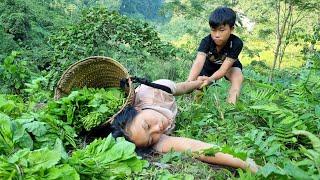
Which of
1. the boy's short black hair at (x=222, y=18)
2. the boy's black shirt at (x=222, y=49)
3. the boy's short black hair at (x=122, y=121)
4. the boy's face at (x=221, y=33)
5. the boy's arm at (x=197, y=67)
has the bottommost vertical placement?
the boy's short black hair at (x=122, y=121)

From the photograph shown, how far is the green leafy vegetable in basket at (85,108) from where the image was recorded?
10.4 ft

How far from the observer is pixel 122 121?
3.10m

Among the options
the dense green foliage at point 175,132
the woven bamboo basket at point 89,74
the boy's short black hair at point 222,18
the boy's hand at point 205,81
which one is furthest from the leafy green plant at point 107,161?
the boy's short black hair at point 222,18

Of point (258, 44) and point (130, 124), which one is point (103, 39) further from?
point (258, 44)

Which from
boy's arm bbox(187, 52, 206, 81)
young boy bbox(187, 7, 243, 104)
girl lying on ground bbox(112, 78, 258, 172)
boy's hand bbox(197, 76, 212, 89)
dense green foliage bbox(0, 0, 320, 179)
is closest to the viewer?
dense green foliage bbox(0, 0, 320, 179)

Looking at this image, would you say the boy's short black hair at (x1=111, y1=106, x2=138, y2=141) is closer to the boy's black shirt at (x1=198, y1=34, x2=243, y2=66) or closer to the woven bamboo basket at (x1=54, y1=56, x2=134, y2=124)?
the woven bamboo basket at (x1=54, y1=56, x2=134, y2=124)

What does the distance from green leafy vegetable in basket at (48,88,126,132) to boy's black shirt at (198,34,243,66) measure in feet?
4.68

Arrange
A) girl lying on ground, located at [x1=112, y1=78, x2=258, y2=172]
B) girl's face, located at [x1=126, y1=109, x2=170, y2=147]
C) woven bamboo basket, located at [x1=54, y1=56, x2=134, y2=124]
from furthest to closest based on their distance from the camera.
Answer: woven bamboo basket, located at [x1=54, y1=56, x2=134, y2=124] → girl's face, located at [x1=126, y1=109, x2=170, y2=147] → girl lying on ground, located at [x1=112, y1=78, x2=258, y2=172]

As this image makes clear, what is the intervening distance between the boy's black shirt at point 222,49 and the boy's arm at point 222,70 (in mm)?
59

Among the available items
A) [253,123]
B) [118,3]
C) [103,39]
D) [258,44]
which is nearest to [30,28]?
[103,39]

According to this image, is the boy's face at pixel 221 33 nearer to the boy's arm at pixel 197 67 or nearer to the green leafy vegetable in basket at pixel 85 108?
the boy's arm at pixel 197 67

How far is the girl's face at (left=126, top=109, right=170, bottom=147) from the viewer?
3053 mm

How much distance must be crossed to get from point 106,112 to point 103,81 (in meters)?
0.80

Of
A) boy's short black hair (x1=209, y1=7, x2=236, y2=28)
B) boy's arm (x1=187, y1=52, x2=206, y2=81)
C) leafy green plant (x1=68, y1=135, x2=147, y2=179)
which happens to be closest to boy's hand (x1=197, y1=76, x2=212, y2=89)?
boy's arm (x1=187, y1=52, x2=206, y2=81)
